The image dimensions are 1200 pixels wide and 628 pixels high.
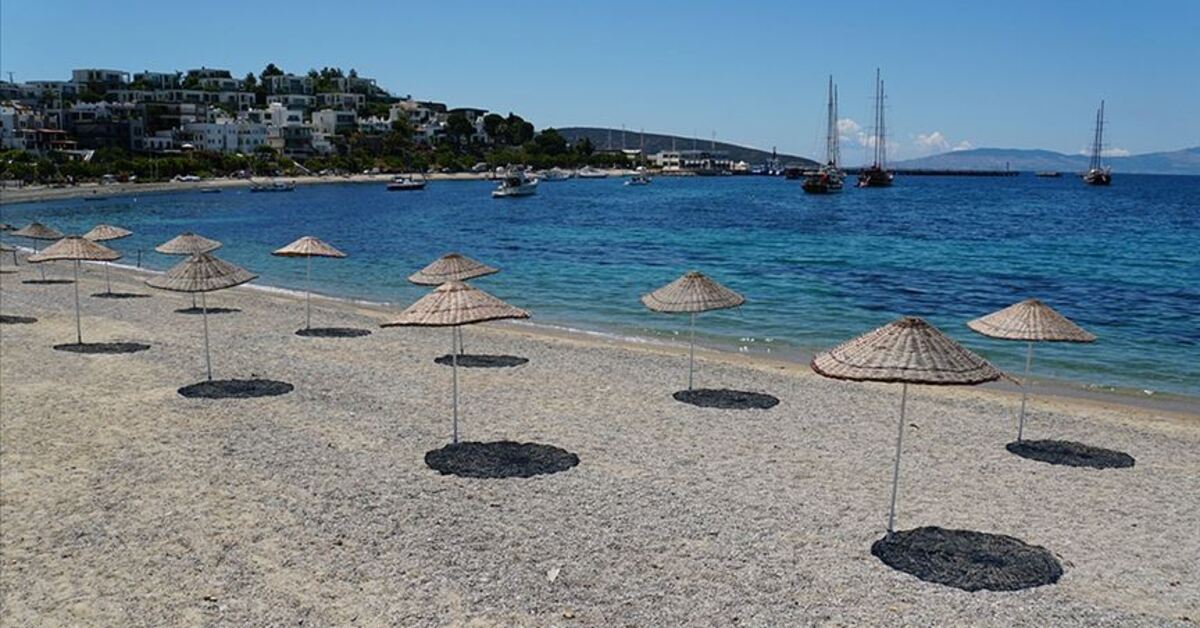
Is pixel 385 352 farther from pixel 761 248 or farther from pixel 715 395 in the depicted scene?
pixel 761 248

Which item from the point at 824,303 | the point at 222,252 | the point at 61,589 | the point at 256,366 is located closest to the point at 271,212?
the point at 222,252

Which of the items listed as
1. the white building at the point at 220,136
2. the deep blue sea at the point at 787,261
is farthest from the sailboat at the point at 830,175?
the white building at the point at 220,136

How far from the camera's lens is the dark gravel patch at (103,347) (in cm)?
1858

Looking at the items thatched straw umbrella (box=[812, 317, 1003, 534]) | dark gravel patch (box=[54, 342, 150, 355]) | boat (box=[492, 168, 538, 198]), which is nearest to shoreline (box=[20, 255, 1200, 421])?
thatched straw umbrella (box=[812, 317, 1003, 534])

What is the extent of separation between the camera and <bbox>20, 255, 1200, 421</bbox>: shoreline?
16.8m

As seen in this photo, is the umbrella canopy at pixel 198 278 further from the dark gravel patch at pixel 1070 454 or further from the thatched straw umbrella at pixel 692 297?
the dark gravel patch at pixel 1070 454

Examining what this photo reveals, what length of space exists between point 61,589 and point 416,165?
18757 centimetres

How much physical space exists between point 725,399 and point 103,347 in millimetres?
12187

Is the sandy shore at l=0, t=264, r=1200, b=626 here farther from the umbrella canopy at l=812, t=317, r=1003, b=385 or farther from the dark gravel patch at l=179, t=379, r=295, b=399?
the umbrella canopy at l=812, t=317, r=1003, b=385

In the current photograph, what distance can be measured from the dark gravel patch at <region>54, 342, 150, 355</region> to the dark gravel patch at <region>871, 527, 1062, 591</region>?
15201 millimetres

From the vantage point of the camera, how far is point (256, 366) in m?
17.6

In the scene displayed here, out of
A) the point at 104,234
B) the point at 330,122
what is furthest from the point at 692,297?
the point at 330,122

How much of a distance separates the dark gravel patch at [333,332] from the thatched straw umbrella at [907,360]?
48.6 ft

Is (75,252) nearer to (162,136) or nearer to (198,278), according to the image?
(198,278)
